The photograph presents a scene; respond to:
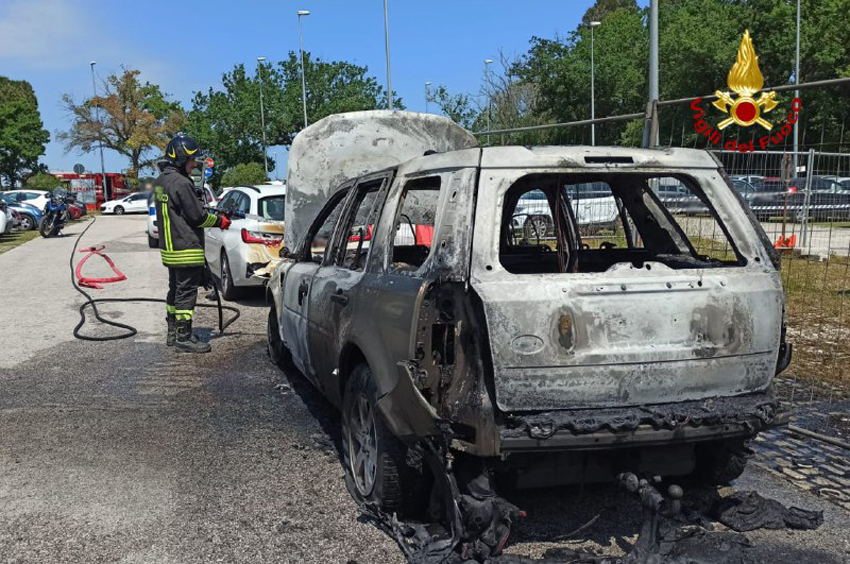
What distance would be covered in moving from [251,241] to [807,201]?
790cm

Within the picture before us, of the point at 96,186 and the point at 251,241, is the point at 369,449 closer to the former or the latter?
the point at 251,241

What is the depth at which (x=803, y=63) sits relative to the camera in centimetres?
3825

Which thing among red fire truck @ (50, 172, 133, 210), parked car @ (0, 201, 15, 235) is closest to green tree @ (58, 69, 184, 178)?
red fire truck @ (50, 172, 133, 210)

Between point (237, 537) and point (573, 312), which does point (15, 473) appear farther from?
point (573, 312)

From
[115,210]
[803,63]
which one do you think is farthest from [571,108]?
[115,210]

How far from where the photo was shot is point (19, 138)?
65500 millimetres

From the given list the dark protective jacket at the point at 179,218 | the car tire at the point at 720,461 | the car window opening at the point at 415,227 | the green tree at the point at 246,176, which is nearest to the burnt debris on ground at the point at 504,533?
the car tire at the point at 720,461

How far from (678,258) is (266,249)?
639cm

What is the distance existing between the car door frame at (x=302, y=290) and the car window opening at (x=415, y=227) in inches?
18.5

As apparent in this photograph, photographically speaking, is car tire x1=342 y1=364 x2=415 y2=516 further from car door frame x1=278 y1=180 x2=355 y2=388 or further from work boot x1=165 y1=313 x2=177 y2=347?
work boot x1=165 y1=313 x2=177 y2=347

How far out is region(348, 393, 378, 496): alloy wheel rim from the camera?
12.4 feet

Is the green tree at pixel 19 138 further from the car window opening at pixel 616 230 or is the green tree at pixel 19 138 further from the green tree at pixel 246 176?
the car window opening at pixel 616 230

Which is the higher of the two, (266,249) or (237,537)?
(266,249)

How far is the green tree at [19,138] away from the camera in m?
64.8
